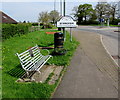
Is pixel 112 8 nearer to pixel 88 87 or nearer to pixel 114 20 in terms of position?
pixel 114 20

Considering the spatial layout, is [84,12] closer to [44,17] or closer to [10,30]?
[44,17]

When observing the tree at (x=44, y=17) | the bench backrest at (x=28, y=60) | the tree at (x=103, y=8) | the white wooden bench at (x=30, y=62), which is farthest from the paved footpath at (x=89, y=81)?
the tree at (x=103, y=8)

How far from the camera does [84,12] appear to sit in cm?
6291

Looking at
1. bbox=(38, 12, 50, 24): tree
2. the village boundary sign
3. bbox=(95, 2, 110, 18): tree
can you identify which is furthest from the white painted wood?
bbox=(95, 2, 110, 18): tree

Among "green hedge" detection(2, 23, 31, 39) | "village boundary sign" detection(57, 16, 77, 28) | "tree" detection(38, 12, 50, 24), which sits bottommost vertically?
"green hedge" detection(2, 23, 31, 39)

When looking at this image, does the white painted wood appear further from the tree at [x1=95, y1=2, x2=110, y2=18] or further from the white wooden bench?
the tree at [x1=95, y1=2, x2=110, y2=18]

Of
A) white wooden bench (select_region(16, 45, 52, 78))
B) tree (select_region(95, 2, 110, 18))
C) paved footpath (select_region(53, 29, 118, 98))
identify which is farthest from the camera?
tree (select_region(95, 2, 110, 18))

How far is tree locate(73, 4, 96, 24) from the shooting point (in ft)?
200

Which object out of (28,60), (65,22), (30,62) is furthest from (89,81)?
(65,22)

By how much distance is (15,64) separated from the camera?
23.3ft

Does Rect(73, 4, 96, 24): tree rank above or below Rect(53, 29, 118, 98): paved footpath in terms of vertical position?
above

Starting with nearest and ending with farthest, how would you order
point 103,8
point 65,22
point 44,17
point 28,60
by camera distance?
point 28,60 < point 65,22 < point 44,17 < point 103,8

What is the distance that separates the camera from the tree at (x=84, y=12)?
6089 cm

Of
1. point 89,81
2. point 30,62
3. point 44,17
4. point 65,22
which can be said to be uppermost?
point 44,17
